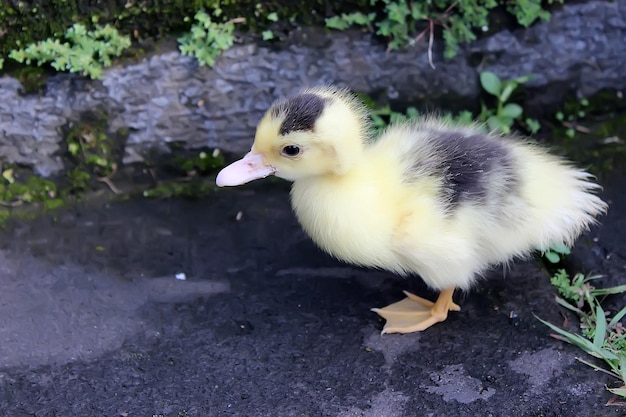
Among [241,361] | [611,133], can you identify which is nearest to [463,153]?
[241,361]

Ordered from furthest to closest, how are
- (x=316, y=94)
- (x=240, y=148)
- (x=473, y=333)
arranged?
(x=240, y=148) → (x=473, y=333) → (x=316, y=94)

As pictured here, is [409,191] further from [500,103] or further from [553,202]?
[500,103]

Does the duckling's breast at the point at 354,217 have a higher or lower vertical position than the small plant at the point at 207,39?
lower

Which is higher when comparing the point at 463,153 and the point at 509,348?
the point at 463,153

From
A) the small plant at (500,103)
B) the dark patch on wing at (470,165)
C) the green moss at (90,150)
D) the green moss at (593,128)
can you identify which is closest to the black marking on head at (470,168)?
the dark patch on wing at (470,165)

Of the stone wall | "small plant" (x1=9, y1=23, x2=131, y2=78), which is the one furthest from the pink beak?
"small plant" (x1=9, y1=23, x2=131, y2=78)

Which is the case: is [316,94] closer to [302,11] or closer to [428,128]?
[428,128]

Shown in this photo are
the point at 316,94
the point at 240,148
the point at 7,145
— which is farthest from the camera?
the point at 240,148

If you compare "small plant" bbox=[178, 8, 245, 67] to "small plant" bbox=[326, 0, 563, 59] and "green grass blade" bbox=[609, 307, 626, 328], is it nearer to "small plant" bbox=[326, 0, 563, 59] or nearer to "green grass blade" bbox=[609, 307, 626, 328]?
"small plant" bbox=[326, 0, 563, 59]

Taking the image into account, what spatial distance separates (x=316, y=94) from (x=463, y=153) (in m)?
0.48

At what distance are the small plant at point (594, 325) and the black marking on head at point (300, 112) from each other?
1.00 metres

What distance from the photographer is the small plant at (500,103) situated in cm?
296

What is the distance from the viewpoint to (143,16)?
2680 millimetres

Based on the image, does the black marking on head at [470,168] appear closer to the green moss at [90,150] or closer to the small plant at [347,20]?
the small plant at [347,20]
